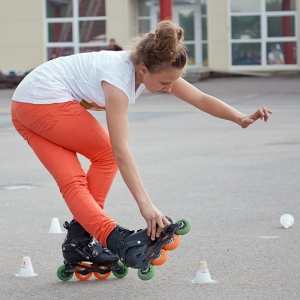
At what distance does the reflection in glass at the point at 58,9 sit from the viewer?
126ft

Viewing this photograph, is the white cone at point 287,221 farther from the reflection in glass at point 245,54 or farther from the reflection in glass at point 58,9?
the reflection in glass at point 58,9

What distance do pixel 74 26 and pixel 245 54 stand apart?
679 centimetres

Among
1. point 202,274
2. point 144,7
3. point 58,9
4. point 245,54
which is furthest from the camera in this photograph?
point 144,7

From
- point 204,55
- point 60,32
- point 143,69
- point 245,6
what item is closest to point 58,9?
point 60,32

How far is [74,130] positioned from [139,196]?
1.79 feet

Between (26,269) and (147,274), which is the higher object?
(147,274)

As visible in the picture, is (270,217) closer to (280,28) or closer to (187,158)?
(187,158)

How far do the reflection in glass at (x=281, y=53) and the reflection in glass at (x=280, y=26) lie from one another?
39 cm

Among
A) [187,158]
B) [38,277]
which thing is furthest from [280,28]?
[38,277]

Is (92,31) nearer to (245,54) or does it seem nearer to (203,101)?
(245,54)

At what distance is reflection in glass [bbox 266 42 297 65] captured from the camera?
37.1 meters

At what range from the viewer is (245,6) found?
3719cm

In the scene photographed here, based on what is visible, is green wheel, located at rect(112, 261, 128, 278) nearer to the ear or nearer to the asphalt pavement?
the asphalt pavement

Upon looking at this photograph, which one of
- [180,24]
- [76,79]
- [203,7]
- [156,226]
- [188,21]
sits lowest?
[180,24]
